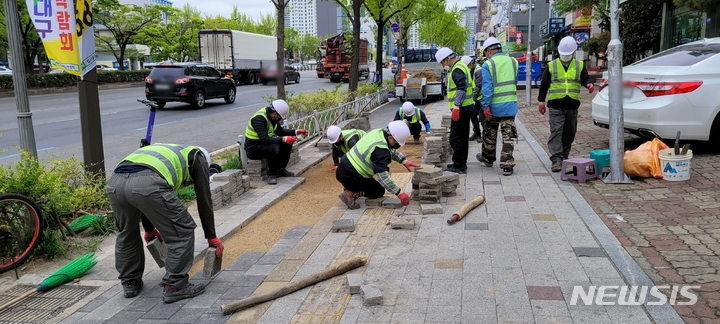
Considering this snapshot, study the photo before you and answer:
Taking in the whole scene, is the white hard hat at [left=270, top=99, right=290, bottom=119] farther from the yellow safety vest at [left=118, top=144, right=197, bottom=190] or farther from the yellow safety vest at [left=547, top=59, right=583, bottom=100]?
the yellow safety vest at [left=547, top=59, right=583, bottom=100]

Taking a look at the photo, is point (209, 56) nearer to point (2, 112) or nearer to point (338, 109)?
point (2, 112)

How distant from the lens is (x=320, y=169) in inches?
365

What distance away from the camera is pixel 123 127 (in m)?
14.6

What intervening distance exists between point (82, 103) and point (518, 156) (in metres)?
6.37

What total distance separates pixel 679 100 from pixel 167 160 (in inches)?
257

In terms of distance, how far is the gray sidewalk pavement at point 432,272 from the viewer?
3717mm

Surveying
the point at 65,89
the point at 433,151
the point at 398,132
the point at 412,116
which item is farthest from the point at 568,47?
the point at 65,89

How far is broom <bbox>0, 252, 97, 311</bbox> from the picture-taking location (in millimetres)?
4430

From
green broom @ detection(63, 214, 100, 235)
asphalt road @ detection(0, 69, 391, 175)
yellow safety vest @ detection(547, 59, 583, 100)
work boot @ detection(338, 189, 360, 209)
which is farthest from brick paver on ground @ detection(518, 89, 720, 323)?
asphalt road @ detection(0, 69, 391, 175)

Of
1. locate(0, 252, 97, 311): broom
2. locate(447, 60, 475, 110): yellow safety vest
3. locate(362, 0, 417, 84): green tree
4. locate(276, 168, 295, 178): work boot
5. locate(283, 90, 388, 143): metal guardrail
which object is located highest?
locate(362, 0, 417, 84): green tree

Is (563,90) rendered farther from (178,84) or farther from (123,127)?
(178,84)

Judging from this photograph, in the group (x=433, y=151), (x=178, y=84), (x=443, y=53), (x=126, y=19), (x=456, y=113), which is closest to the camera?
(x=456, y=113)

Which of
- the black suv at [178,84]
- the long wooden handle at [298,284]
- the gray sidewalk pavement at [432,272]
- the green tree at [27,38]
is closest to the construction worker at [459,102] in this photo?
the gray sidewalk pavement at [432,272]

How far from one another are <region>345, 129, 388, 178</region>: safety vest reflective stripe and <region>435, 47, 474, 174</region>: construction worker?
72.3 inches
